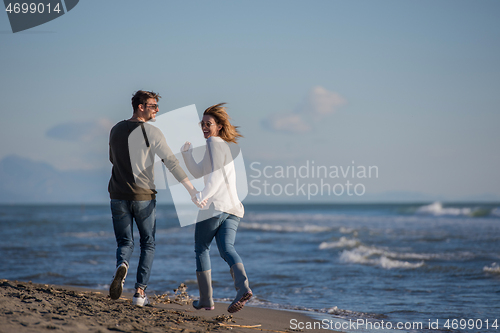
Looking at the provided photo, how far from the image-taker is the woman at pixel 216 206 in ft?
10.9

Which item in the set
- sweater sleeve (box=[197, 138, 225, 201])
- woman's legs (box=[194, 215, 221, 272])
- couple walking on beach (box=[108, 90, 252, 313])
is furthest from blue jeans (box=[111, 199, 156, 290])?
sweater sleeve (box=[197, 138, 225, 201])

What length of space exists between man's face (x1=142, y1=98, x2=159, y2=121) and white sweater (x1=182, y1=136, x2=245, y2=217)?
53 centimetres

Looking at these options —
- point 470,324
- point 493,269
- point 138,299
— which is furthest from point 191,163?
point 493,269

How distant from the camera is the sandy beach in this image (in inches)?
102

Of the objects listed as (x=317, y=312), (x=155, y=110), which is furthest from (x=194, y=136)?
(x=317, y=312)

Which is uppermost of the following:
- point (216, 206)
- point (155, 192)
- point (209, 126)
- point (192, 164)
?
point (209, 126)

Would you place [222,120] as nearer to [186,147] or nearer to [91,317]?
[186,147]

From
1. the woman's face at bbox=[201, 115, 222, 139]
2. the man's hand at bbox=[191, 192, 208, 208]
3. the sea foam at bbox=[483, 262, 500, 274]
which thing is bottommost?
the sea foam at bbox=[483, 262, 500, 274]

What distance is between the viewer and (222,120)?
3576 millimetres

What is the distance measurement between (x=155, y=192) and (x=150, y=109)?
770 millimetres

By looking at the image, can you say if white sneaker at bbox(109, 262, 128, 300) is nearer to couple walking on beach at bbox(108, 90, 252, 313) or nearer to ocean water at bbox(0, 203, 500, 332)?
couple walking on beach at bbox(108, 90, 252, 313)

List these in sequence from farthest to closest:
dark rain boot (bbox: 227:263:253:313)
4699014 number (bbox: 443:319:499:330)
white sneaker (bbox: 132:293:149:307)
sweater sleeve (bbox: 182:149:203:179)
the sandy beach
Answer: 4699014 number (bbox: 443:319:499:330) < white sneaker (bbox: 132:293:149:307) < sweater sleeve (bbox: 182:149:203:179) < dark rain boot (bbox: 227:263:253:313) < the sandy beach

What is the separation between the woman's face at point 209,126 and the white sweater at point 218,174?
0.37ft

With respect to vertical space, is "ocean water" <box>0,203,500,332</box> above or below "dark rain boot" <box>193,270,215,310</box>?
below
